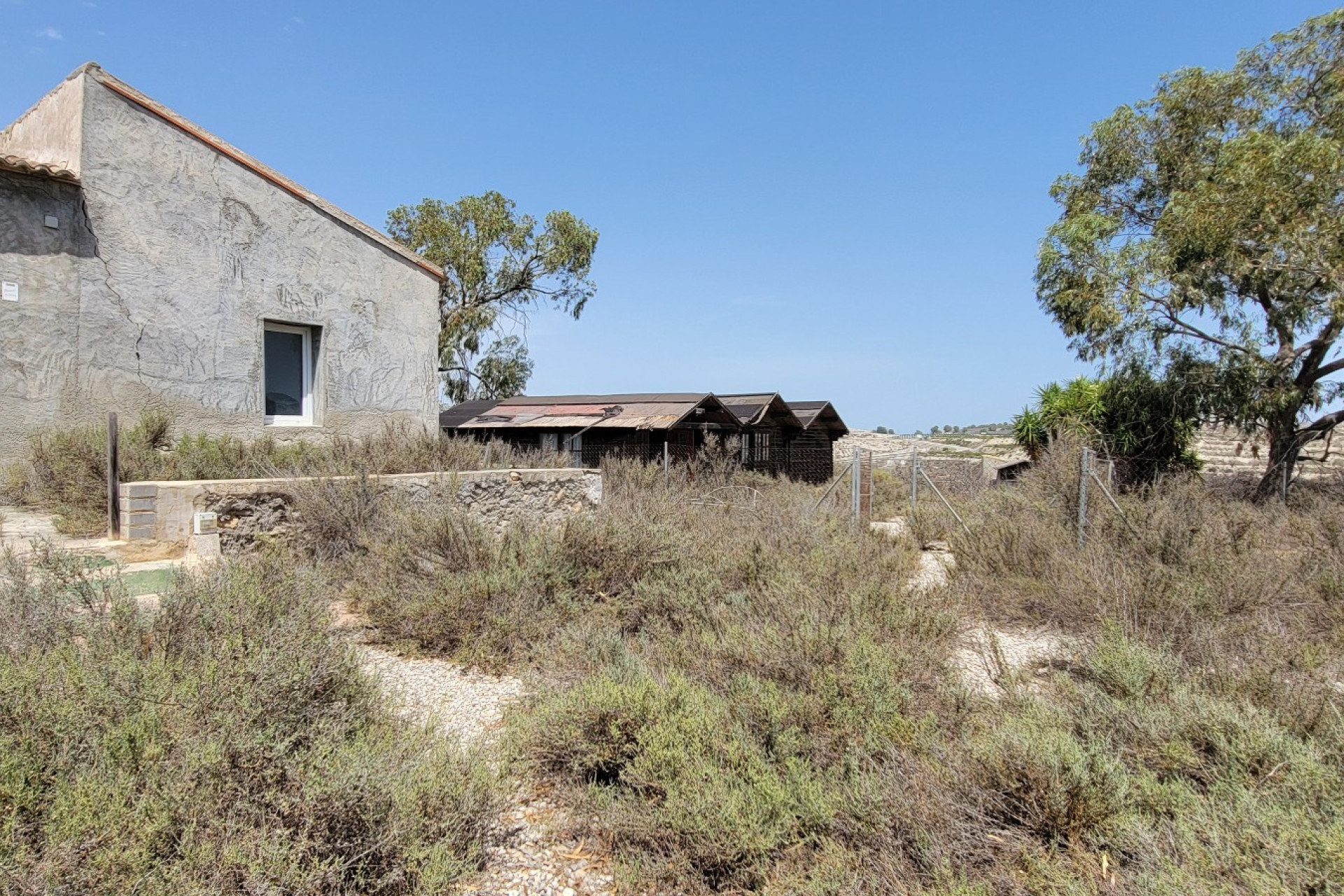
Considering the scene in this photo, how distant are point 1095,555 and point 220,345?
1073 cm

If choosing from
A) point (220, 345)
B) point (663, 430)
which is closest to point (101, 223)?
point (220, 345)

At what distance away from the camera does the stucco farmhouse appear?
808cm

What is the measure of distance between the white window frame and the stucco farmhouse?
2 centimetres

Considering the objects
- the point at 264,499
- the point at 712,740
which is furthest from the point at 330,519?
the point at 712,740

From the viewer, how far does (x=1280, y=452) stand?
45.8 feet

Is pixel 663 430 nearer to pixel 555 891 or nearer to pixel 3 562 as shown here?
pixel 3 562

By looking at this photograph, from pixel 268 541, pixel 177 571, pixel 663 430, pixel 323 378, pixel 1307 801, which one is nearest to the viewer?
pixel 1307 801

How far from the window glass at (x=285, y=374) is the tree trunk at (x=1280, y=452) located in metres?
16.5

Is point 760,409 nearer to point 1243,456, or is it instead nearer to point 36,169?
point 1243,456

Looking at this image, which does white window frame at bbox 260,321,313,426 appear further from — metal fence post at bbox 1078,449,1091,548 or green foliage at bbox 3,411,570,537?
metal fence post at bbox 1078,449,1091,548

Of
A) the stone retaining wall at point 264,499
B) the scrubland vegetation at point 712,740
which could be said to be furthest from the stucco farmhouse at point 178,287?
the scrubland vegetation at point 712,740

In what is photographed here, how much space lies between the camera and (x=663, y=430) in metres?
17.4

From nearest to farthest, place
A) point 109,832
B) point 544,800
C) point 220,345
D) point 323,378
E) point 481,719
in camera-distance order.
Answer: point 109,832 < point 544,800 < point 481,719 < point 220,345 < point 323,378

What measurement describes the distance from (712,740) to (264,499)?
5449 mm
